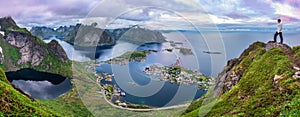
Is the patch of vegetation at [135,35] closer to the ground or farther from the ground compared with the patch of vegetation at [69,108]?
farther from the ground

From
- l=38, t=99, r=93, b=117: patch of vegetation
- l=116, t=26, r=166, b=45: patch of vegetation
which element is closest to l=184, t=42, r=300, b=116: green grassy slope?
l=116, t=26, r=166, b=45: patch of vegetation

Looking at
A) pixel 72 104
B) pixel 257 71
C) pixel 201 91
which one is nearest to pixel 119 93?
pixel 72 104

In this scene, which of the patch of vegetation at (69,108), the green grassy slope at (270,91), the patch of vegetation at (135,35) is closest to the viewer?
the green grassy slope at (270,91)

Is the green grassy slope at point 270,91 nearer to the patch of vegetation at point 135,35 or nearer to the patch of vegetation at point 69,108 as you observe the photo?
the patch of vegetation at point 135,35

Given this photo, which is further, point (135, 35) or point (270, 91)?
point (135, 35)

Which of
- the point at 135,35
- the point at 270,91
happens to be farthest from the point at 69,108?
the point at 270,91

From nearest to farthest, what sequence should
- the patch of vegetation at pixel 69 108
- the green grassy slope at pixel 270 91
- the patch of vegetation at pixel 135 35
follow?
the green grassy slope at pixel 270 91
the patch of vegetation at pixel 135 35
the patch of vegetation at pixel 69 108

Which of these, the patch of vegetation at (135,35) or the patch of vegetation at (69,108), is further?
the patch of vegetation at (69,108)

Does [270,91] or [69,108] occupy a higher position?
[270,91]

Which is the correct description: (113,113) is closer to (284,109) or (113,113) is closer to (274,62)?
(274,62)

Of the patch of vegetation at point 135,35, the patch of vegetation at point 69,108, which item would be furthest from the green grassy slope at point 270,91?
the patch of vegetation at point 69,108

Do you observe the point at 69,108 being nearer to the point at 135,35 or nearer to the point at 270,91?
the point at 135,35
